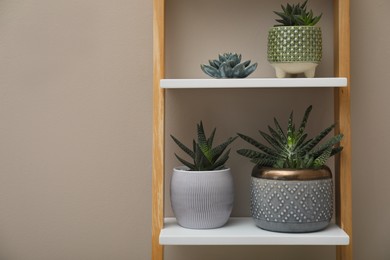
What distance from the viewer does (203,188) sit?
37.9 inches

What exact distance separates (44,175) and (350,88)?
676 millimetres

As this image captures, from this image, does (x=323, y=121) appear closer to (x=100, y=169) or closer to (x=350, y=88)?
(x=350, y=88)

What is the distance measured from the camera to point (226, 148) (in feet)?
3.60

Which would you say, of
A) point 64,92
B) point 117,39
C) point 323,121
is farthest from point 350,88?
point 64,92

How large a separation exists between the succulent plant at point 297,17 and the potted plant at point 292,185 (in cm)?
18

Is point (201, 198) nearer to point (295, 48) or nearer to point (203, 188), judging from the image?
point (203, 188)

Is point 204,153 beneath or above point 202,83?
beneath

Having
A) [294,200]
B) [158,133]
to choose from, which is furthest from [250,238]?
[158,133]

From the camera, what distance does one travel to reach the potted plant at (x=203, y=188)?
97cm

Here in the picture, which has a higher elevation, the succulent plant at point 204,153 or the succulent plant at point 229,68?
the succulent plant at point 229,68

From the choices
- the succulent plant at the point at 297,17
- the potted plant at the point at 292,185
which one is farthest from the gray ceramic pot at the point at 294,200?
the succulent plant at the point at 297,17

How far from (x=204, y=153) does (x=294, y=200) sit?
0.19 m

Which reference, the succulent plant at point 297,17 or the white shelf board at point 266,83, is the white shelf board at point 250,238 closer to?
the white shelf board at point 266,83

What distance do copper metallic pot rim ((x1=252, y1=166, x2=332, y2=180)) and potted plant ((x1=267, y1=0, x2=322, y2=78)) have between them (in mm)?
186
